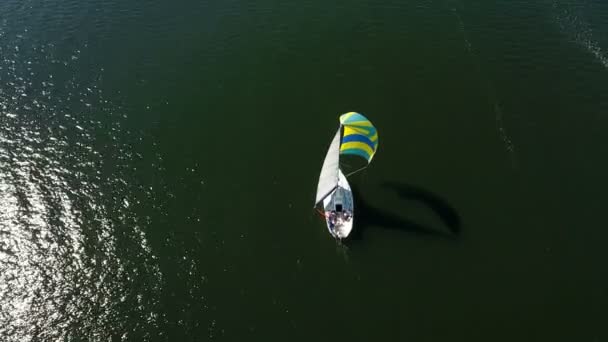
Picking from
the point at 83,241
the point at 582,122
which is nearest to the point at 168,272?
the point at 83,241

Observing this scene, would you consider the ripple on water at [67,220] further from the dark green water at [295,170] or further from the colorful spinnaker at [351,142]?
the colorful spinnaker at [351,142]

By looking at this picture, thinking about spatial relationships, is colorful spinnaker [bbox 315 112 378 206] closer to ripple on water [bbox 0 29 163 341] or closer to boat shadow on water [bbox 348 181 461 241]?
boat shadow on water [bbox 348 181 461 241]

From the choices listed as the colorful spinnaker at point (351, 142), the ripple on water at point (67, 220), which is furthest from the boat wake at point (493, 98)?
the ripple on water at point (67, 220)

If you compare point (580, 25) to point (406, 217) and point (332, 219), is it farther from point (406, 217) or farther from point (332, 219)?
point (332, 219)

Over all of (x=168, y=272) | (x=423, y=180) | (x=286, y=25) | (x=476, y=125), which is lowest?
(x=168, y=272)

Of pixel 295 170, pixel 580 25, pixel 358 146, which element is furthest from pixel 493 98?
pixel 295 170

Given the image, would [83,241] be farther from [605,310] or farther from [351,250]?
[605,310]

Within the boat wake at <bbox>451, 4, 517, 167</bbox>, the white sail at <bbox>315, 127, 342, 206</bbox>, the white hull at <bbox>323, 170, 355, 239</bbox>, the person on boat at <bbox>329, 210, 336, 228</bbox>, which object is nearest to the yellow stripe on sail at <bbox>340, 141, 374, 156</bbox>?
the white sail at <bbox>315, 127, 342, 206</bbox>
